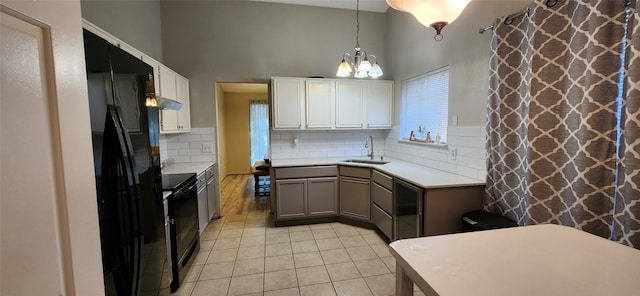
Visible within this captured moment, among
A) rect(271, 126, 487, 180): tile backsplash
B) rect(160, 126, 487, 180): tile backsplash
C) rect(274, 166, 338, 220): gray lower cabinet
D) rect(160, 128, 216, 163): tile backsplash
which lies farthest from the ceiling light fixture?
rect(160, 128, 216, 163): tile backsplash

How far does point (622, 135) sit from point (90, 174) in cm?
230

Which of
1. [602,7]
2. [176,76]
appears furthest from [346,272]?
[176,76]

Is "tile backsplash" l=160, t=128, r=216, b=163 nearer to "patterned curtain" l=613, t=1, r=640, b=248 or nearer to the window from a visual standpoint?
the window

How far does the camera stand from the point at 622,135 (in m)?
1.37

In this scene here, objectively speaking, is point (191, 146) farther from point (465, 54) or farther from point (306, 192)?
point (465, 54)

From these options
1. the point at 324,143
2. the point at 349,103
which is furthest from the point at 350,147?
the point at 349,103

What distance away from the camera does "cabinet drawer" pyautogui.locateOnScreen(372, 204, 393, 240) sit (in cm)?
291

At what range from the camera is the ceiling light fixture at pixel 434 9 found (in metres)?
1.19

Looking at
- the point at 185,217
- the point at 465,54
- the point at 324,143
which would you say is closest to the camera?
the point at 185,217

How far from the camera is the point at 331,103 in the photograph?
3.83 m

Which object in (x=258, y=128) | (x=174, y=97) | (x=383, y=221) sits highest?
(x=174, y=97)

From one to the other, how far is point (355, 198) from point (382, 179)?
1.87ft

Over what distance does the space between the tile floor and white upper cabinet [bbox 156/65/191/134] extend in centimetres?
139

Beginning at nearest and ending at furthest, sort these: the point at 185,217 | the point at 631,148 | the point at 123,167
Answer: the point at 123,167 < the point at 631,148 < the point at 185,217
